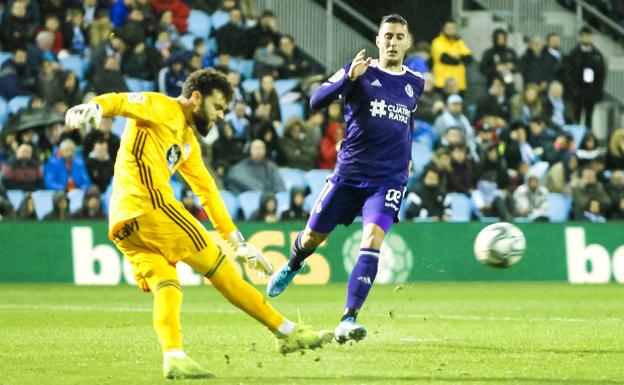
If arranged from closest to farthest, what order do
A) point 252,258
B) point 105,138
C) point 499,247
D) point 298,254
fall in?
point 252,258, point 499,247, point 298,254, point 105,138

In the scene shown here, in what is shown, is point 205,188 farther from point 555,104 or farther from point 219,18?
point 555,104

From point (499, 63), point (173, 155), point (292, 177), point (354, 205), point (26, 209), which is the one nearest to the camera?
point (173, 155)

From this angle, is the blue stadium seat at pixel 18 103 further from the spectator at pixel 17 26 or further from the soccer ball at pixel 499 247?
the soccer ball at pixel 499 247

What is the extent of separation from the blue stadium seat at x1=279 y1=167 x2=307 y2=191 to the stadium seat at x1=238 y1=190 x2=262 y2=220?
0.74 metres

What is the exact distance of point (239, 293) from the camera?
784 centimetres

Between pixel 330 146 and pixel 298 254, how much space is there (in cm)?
944

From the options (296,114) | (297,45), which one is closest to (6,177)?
(296,114)

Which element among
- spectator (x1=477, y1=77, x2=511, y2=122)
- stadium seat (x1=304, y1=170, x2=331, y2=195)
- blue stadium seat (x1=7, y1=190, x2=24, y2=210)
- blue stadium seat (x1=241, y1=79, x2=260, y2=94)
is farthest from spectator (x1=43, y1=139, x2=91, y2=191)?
spectator (x1=477, y1=77, x2=511, y2=122)

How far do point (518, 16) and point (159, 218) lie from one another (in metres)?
17.7

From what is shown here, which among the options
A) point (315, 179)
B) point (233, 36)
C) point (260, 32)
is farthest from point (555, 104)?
point (233, 36)

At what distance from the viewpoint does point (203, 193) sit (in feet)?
26.2

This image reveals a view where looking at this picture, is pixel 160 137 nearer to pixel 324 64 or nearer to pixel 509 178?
pixel 509 178

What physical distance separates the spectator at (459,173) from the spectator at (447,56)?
2116 millimetres

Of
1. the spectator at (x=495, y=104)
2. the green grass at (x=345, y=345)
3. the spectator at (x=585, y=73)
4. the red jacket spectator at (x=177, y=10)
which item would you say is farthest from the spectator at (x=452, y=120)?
the green grass at (x=345, y=345)
